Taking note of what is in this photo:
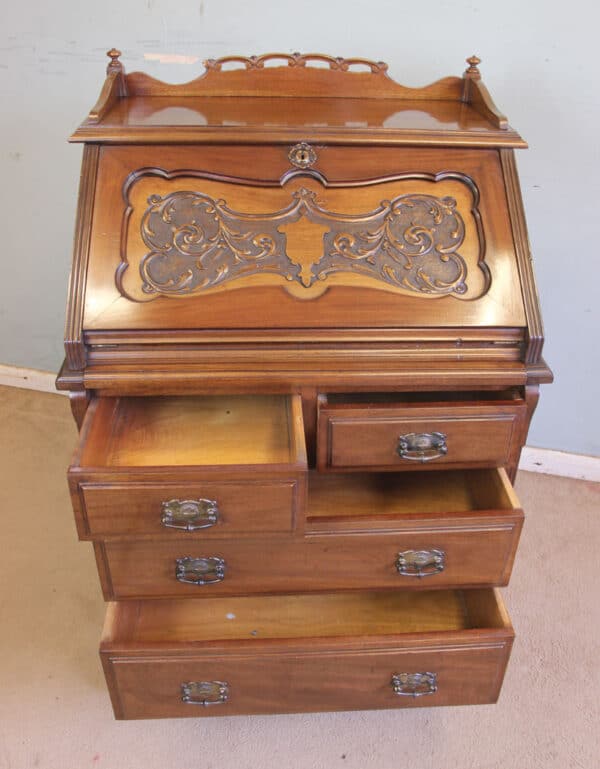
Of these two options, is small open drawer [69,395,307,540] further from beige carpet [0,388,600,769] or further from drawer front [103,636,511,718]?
beige carpet [0,388,600,769]

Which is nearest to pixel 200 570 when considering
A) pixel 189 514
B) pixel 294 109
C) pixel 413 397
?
pixel 189 514

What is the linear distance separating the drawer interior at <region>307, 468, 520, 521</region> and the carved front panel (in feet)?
1.31

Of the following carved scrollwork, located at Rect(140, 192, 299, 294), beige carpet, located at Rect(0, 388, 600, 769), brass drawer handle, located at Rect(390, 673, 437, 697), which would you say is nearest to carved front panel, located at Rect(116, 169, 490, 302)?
carved scrollwork, located at Rect(140, 192, 299, 294)

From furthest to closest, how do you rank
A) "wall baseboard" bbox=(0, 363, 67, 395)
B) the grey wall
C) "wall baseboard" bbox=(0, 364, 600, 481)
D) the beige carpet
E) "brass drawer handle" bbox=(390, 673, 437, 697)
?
1. "wall baseboard" bbox=(0, 363, 67, 395)
2. "wall baseboard" bbox=(0, 364, 600, 481)
3. the grey wall
4. the beige carpet
5. "brass drawer handle" bbox=(390, 673, 437, 697)

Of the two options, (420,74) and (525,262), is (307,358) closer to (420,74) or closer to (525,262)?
(525,262)

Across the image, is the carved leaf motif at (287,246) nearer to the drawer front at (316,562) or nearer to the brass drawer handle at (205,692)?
the drawer front at (316,562)

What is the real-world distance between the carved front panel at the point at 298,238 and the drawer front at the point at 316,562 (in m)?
0.42

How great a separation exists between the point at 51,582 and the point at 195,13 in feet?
4.71

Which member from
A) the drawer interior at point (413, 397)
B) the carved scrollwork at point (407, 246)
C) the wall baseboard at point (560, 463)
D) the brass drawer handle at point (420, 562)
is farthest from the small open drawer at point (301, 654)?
the wall baseboard at point (560, 463)

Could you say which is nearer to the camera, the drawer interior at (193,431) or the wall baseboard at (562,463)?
the drawer interior at (193,431)

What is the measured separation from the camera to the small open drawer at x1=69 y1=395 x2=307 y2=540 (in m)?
1.00

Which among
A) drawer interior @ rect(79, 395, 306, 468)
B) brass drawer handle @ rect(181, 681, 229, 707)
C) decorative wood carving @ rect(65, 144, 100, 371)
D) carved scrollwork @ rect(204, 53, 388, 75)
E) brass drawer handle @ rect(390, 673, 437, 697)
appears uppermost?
carved scrollwork @ rect(204, 53, 388, 75)

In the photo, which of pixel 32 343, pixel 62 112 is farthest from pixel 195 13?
pixel 32 343

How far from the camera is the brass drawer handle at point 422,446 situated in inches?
46.6
